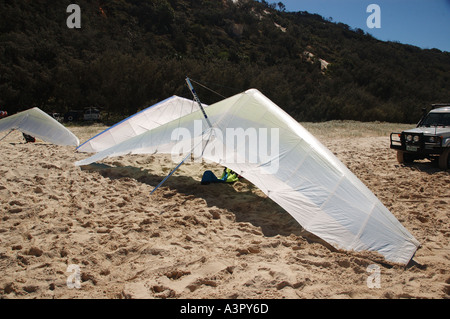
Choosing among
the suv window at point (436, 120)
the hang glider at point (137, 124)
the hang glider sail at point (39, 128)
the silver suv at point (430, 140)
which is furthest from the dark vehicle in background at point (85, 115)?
the suv window at point (436, 120)

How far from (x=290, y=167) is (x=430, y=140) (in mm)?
4617

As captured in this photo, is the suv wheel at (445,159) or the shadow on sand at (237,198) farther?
the suv wheel at (445,159)

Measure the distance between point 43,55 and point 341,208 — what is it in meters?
19.1

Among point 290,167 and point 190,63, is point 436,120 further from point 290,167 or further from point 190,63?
point 190,63

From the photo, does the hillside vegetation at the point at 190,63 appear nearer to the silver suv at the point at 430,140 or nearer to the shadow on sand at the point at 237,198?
the silver suv at the point at 430,140

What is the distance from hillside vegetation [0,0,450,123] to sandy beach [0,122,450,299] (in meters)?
9.36

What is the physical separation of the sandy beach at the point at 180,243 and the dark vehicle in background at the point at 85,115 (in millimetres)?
9902

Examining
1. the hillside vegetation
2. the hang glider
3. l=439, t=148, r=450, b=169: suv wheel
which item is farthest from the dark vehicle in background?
l=439, t=148, r=450, b=169: suv wheel

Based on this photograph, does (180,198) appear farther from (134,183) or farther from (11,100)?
(11,100)

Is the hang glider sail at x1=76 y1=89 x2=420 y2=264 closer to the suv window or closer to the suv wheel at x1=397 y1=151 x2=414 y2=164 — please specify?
the suv wheel at x1=397 y1=151 x2=414 y2=164

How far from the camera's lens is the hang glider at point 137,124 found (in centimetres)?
618

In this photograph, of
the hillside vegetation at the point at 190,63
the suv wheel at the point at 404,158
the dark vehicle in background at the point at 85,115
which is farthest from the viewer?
the hillside vegetation at the point at 190,63
